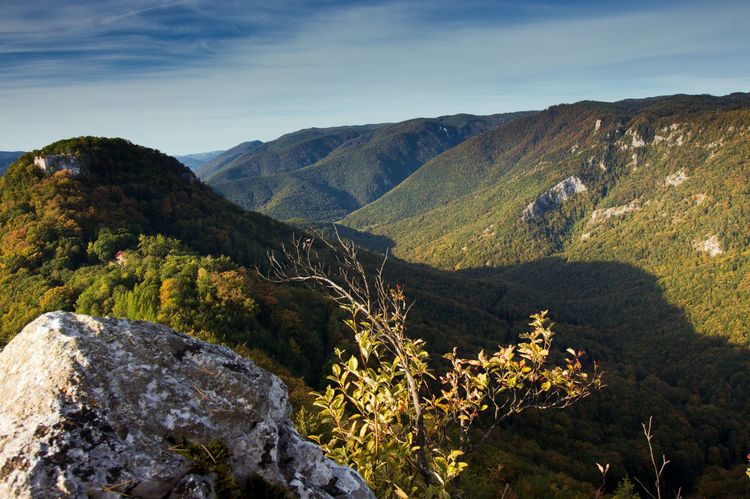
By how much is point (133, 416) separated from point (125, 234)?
68097 millimetres

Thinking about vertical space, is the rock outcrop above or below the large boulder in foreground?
above

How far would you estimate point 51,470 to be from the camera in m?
4.59

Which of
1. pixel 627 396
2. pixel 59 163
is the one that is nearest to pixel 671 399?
pixel 627 396

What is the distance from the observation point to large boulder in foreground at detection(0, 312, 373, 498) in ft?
15.8

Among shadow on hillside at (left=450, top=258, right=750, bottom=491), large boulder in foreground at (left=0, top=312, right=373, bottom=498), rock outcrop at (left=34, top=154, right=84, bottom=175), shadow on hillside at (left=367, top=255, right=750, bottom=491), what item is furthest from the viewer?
shadow on hillside at (left=450, top=258, right=750, bottom=491)

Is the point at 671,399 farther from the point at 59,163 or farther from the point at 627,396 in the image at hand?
the point at 59,163

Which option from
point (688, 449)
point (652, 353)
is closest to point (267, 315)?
point (688, 449)

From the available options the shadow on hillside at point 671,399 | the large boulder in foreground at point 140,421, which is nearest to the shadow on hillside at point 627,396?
the shadow on hillside at point 671,399

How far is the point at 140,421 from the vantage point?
5.57 m

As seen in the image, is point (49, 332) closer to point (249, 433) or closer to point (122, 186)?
point (249, 433)

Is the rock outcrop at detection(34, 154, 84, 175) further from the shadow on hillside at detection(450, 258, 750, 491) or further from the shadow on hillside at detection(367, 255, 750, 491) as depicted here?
the shadow on hillside at detection(450, 258, 750, 491)

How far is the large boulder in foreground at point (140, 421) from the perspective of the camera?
4.81 meters

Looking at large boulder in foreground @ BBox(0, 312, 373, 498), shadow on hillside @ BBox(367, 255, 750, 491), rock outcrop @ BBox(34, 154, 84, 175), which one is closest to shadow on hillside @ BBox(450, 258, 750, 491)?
shadow on hillside @ BBox(367, 255, 750, 491)

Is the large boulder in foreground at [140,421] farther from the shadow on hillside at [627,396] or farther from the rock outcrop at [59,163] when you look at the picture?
the rock outcrop at [59,163]
